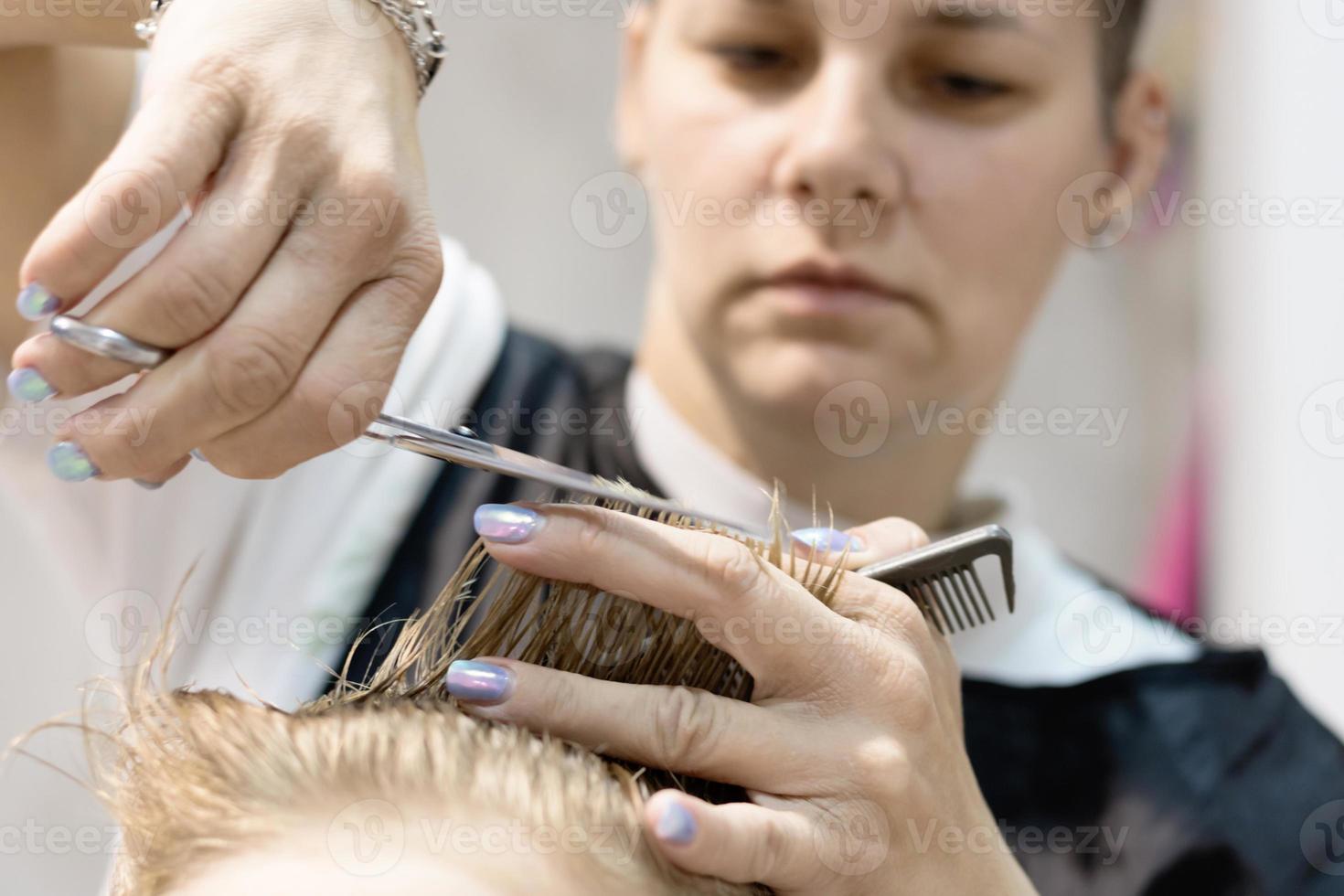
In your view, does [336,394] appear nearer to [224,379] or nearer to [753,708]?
[224,379]

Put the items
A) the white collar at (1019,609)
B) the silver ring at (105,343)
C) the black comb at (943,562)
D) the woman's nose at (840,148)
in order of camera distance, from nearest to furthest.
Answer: the silver ring at (105,343) → the black comb at (943,562) → the woman's nose at (840,148) → the white collar at (1019,609)

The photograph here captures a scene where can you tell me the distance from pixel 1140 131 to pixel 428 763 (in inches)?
44.7

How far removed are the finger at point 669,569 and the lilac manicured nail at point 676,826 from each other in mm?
83

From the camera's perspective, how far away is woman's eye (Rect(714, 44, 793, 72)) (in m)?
1.12

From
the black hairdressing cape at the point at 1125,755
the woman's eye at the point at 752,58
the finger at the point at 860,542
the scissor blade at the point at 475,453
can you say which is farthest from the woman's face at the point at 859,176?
the scissor blade at the point at 475,453

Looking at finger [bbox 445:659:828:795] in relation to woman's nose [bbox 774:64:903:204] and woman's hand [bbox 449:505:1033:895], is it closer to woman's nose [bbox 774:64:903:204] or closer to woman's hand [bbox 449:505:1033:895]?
woman's hand [bbox 449:505:1033:895]

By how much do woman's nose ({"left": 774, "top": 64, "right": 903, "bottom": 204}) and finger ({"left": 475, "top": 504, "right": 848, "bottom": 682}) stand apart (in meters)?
0.57

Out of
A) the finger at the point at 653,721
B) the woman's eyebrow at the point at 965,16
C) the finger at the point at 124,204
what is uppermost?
the woman's eyebrow at the point at 965,16

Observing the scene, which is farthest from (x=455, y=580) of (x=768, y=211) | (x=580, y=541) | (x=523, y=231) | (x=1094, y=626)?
(x=523, y=231)

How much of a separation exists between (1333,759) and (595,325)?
5.00 feet

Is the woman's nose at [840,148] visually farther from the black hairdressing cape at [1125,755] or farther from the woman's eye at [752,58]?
the black hairdressing cape at [1125,755]

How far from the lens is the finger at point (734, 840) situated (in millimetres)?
513

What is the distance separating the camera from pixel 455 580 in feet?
2.06

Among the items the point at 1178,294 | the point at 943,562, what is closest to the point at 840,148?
the point at 943,562
